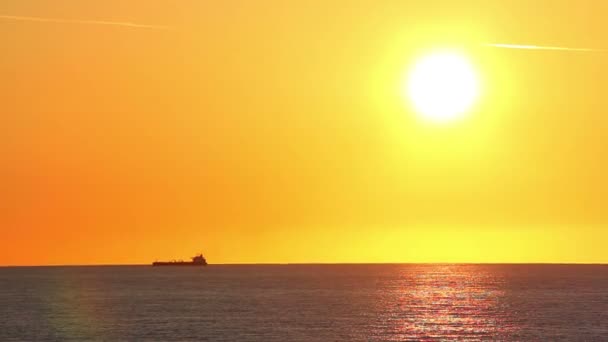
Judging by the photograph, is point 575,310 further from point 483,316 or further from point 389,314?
point 389,314

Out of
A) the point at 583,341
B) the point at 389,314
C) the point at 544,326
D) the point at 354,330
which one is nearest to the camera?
the point at 583,341

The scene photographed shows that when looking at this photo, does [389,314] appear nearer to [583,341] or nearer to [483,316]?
[483,316]

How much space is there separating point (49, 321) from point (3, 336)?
90.5 ft

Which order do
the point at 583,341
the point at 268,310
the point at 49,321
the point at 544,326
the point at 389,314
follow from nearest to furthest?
the point at 583,341
the point at 544,326
the point at 49,321
the point at 389,314
the point at 268,310

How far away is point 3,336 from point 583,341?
264 ft

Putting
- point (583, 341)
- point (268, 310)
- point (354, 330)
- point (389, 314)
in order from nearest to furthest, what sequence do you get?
point (583, 341) → point (354, 330) → point (389, 314) → point (268, 310)

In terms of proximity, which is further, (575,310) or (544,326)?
(575,310)

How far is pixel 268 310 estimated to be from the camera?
195 m

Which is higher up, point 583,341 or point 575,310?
point 575,310

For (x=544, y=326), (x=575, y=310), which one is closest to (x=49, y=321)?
(x=544, y=326)

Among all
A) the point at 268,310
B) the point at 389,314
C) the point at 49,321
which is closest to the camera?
the point at 49,321

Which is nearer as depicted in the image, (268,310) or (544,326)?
(544,326)

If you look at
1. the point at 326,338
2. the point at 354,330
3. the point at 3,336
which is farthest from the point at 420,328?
the point at 3,336

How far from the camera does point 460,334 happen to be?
143875mm
